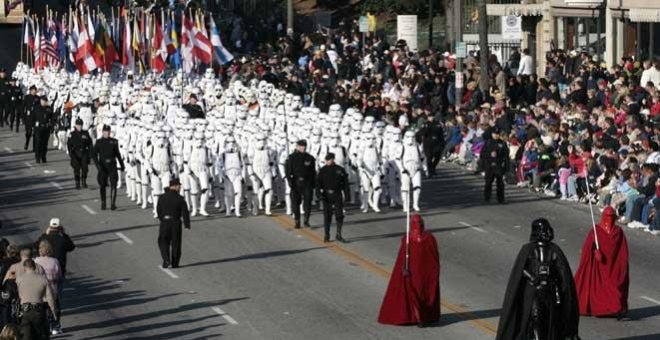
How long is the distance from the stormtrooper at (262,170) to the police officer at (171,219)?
6365 millimetres

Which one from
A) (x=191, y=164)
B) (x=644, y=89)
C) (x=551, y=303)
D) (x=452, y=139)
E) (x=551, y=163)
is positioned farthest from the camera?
(x=452, y=139)

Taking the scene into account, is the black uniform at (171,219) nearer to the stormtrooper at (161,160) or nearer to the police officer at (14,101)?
the stormtrooper at (161,160)

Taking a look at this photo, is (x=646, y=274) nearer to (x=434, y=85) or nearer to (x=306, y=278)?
(x=306, y=278)

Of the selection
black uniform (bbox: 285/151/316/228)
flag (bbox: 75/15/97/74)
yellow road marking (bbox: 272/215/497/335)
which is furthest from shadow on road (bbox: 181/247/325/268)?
flag (bbox: 75/15/97/74)

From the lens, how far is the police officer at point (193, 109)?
148 feet

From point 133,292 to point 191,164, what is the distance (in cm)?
884

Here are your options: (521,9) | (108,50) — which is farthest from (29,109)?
(521,9)

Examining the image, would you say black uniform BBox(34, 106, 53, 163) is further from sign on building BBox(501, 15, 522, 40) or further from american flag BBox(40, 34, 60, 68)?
sign on building BBox(501, 15, 522, 40)

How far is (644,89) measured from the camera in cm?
4331

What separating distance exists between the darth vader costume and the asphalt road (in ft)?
7.58

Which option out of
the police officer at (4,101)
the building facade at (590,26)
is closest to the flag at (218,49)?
the police officer at (4,101)

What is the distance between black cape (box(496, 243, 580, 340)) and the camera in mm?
22344

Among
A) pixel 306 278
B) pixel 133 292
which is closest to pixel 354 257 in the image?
pixel 306 278

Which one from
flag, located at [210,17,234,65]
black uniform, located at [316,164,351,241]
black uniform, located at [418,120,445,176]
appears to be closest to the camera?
black uniform, located at [316,164,351,241]
